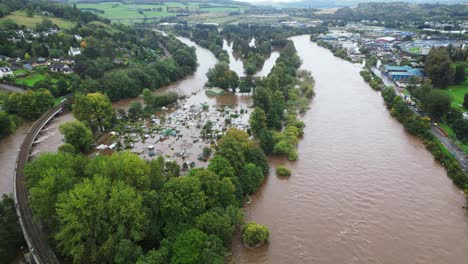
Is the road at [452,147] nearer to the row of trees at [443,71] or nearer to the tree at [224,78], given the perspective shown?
the row of trees at [443,71]

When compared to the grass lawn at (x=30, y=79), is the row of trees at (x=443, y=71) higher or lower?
higher

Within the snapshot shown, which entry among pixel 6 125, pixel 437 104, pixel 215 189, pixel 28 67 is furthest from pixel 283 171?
pixel 28 67

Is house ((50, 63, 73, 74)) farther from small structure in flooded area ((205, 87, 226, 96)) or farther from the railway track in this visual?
the railway track

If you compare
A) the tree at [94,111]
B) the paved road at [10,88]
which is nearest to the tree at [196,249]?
the tree at [94,111]

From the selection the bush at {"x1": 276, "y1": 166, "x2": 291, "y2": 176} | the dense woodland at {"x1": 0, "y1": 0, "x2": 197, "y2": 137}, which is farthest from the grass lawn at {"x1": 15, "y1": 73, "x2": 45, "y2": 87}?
the bush at {"x1": 276, "y1": 166, "x2": 291, "y2": 176}

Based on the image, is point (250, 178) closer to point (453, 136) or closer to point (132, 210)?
point (132, 210)
